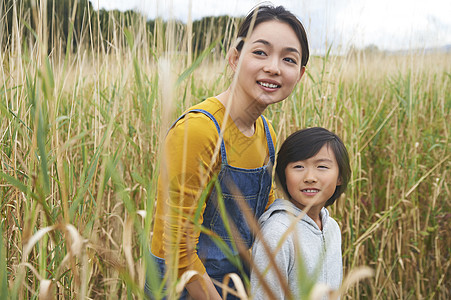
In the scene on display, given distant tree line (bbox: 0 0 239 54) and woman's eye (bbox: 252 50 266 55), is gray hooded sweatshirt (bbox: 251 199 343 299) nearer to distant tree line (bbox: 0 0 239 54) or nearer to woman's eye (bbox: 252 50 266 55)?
woman's eye (bbox: 252 50 266 55)

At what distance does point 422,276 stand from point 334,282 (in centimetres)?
72

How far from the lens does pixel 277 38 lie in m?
0.95

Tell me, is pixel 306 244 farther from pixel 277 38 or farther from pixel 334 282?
pixel 277 38

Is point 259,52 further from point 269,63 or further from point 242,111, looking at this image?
point 242,111

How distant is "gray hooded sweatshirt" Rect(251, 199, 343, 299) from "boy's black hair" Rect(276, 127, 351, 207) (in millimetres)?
105

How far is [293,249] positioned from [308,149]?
0.91 ft

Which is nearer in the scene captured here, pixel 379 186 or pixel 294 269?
pixel 294 269

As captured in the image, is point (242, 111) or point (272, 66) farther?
point (242, 111)

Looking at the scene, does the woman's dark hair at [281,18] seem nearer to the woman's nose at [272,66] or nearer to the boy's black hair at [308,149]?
the woman's nose at [272,66]

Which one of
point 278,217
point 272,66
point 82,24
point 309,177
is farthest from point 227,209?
point 82,24

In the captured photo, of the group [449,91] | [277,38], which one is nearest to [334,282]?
[277,38]

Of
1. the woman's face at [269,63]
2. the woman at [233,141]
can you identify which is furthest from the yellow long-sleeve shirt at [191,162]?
the woman's face at [269,63]

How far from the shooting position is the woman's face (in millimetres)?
946

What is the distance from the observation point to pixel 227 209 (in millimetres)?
1038
